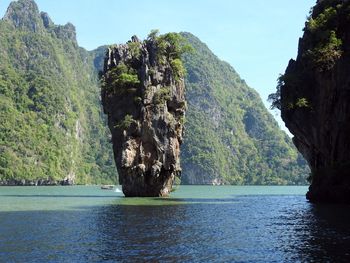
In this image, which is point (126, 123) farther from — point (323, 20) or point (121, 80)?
point (323, 20)

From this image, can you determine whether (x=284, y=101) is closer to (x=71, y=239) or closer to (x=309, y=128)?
(x=309, y=128)

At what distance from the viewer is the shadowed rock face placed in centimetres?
8019

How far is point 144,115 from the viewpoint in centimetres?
8088

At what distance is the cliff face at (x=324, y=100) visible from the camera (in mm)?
62844

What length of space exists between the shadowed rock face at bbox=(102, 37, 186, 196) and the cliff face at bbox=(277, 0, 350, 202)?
19.4 m

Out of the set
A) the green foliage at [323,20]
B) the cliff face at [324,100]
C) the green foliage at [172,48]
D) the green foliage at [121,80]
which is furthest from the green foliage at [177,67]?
the green foliage at [323,20]

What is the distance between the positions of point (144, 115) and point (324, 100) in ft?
95.0

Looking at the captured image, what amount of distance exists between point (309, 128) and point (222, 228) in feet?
120

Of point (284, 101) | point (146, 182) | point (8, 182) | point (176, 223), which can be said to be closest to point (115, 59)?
point (146, 182)

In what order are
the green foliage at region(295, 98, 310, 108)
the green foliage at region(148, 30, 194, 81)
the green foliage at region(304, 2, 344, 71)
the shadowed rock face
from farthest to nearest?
the green foliage at region(148, 30, 194, 81) → the shadowed rock face → the green foliage at region(295, 98, 310, 108) → the green foliage at region(304, 2, 344, 71)

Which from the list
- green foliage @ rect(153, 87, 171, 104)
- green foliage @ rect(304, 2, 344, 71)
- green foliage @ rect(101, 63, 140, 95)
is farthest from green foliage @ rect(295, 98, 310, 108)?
green foliage @ rect(101, 63, 140, 95)

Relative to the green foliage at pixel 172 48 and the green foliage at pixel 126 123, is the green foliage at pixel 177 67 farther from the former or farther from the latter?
the green foliage at pixel 126 123

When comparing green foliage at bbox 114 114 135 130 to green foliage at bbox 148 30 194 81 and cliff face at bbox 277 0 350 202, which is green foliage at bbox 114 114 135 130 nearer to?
green foliage at bbox 148 30 194 81

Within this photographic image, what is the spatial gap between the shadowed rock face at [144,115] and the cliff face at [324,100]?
19.4 meters
